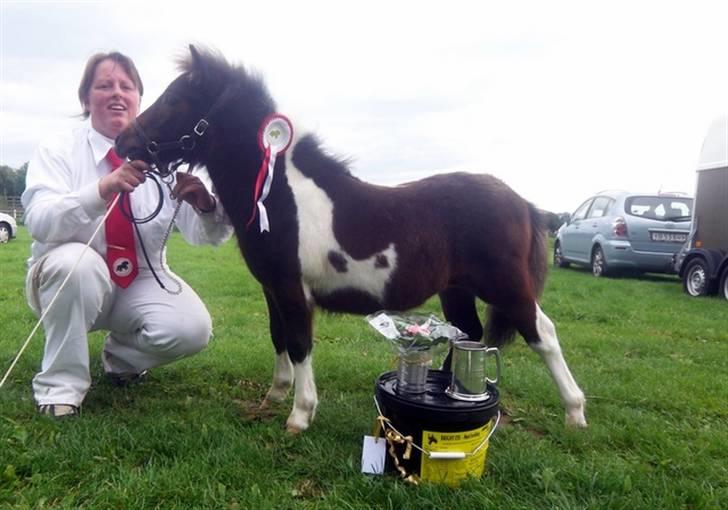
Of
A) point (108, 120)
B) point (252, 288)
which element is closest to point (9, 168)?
point (252, 288)

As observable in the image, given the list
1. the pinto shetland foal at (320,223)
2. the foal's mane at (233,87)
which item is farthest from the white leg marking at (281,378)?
the foal's mane at (233,87)

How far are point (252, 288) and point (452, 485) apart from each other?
5.93 m

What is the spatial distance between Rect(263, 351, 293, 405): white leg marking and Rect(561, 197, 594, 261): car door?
400 inches

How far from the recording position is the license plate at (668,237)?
10.6 metres

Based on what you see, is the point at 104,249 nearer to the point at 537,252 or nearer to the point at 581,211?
the point at 537,252

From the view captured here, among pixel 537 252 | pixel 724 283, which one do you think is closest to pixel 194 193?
pixel 537 252

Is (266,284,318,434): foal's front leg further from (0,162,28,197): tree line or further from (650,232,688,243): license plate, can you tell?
(0,162,28,197): tree line

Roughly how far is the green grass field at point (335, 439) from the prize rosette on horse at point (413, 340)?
1.54 ft

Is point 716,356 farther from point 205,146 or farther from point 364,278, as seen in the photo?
point 205,146

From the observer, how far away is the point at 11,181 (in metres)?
44.7

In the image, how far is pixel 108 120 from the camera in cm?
341

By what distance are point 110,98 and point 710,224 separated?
30.7 ft

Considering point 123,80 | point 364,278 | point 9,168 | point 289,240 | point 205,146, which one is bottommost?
point 9,168

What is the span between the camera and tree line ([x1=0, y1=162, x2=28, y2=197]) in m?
43.5
